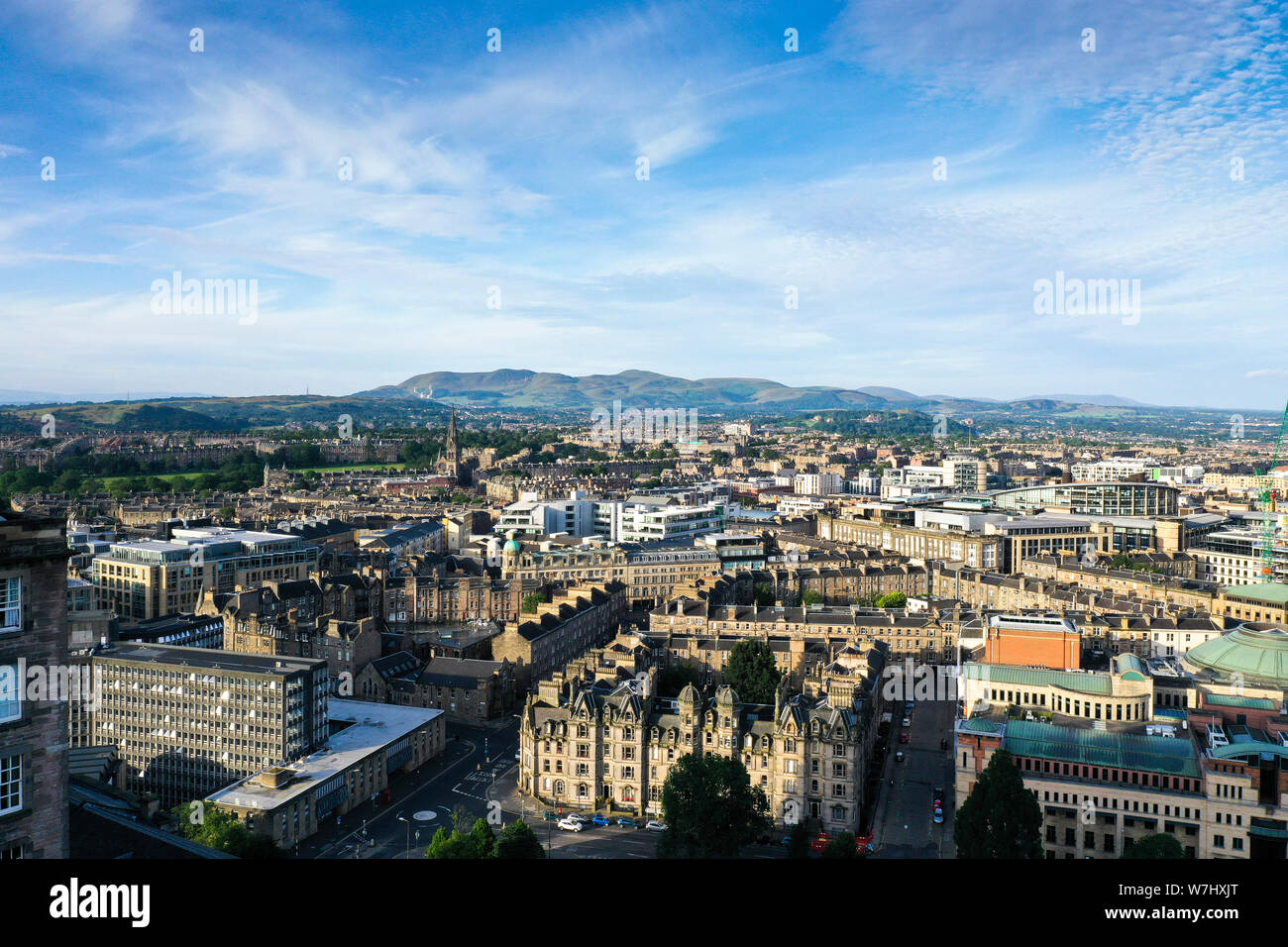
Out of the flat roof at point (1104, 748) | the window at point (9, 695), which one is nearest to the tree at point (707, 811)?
the flat roof at point (1104, 748)

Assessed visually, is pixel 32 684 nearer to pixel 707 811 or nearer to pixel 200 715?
pixel 707 811

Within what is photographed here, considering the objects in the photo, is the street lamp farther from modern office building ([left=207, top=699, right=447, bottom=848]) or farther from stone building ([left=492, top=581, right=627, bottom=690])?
stone building ([left=492, top=581, right=627, bottom=690])

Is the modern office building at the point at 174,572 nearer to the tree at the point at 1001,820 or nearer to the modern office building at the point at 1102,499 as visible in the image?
the tree at the point at 1001,820

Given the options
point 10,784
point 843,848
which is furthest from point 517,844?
point 10,784

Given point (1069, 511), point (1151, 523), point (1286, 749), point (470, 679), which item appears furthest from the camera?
point (1069, 511)
